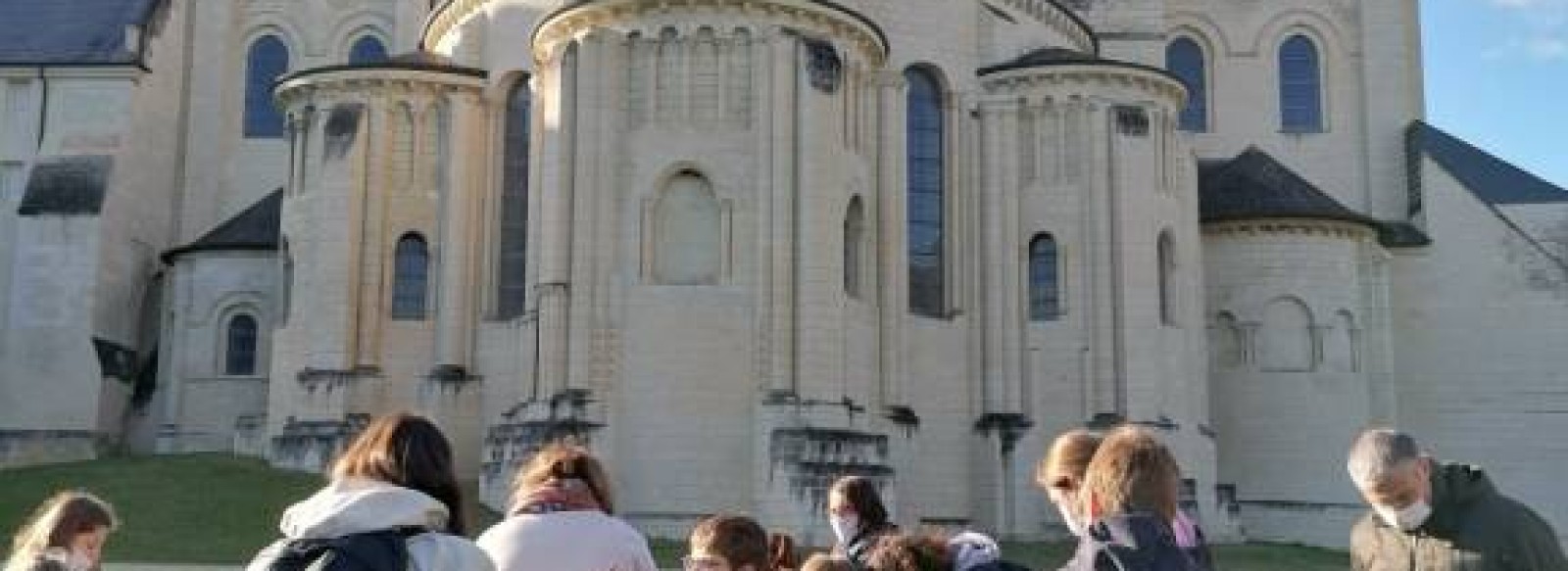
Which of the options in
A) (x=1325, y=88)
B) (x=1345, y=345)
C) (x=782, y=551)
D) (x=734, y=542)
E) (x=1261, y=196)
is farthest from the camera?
(x=1325, y=88)

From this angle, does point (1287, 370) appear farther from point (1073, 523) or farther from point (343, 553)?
point (343, 553)

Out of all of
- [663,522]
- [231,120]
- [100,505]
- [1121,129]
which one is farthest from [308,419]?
[100,505]

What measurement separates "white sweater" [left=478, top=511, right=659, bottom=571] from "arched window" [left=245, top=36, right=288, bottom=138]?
1459 inches

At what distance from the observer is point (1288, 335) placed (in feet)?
116

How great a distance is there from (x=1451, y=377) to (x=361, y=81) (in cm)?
2512

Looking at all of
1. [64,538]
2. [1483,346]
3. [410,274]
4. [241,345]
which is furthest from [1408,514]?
[1483,346]

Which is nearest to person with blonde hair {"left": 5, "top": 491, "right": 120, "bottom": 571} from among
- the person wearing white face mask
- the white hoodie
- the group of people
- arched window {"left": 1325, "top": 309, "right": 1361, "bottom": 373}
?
the group of people

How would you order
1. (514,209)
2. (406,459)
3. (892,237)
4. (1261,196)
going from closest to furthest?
(406,459)
(892,237)
(514,209)
(1261,196)

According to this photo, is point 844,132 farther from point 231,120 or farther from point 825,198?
point 231,120

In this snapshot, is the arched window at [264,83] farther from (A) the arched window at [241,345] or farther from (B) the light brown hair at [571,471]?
(B) the light brown hair at [571,471]

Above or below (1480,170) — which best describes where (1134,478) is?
below

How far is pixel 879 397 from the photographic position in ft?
95.3

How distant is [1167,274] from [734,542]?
27.1 m

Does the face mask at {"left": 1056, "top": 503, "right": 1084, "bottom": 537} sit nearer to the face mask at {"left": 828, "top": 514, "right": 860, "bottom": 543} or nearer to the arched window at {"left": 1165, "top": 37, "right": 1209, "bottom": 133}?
the face mask at {"left": 828, "top": 514, "right": 860, "bottom": 543}
